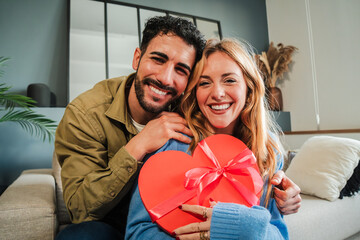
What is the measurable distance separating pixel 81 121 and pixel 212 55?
0.63 meters

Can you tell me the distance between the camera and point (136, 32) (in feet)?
10.2

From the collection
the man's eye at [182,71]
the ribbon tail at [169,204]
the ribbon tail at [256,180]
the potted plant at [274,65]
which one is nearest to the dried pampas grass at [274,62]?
the potted plant at [274,65]

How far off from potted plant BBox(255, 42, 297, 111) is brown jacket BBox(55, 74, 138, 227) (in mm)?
3029

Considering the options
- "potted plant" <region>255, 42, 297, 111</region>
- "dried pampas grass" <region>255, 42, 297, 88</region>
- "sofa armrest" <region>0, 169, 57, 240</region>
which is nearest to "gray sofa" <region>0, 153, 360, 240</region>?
"sofa armrest" <region>0, 169, 57, 240</region>

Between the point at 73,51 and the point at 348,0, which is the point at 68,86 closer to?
the point at 73,51

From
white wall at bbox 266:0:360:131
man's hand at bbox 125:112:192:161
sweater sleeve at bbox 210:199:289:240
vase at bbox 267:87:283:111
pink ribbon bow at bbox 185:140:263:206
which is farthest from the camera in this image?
vase at bbox 267:87:283:111

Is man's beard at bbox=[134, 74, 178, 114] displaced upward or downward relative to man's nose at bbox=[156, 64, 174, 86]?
downward

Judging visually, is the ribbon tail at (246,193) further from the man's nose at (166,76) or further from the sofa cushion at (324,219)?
the sofa cushion at (324,219)

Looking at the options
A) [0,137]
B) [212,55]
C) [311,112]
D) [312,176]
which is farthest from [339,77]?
[0,137]

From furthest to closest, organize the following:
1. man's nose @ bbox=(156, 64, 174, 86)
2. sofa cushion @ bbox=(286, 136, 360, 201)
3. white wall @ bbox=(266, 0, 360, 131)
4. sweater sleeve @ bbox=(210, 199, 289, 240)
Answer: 1. white wall @ bbox=(266, 0, 360, 131)
2. sofa cushion @ bbox=(286, 136, 360, 201)
3. man's nose @ bbox=(156, 64, 174, 86)
4. sweater sleeve @ bbox=(210, 199, 289, 240)

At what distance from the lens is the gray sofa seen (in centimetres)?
117

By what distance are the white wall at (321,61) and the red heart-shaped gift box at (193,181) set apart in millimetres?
3081

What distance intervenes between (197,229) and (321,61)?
364cm

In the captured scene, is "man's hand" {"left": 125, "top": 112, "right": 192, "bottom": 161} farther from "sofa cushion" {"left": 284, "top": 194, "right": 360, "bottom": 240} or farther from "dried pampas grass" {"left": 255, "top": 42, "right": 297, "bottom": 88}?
"dried pampas grass" {"left": 255, "top": 42, "right": 297, "bottom": 88}
